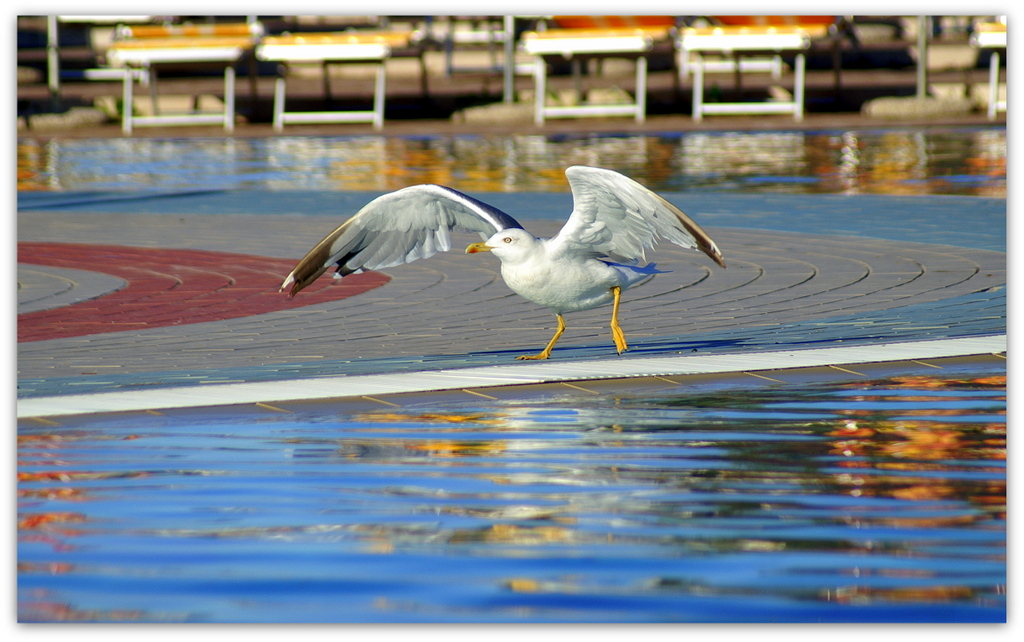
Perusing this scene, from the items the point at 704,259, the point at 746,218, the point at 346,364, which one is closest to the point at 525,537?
the point at 346,364

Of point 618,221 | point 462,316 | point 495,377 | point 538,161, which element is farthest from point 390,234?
point 538,161

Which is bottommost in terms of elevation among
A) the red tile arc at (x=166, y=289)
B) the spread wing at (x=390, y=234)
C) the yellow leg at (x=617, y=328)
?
the red tile arc at (x=166, y=289)

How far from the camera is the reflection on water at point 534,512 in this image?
3441 mm

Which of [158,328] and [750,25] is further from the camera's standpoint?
[750,25]

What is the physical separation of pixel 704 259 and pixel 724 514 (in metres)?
6.14

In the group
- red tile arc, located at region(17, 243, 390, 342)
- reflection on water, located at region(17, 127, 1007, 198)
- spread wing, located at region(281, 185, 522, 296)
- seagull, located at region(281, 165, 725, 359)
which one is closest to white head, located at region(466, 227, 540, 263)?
seagull, located at region(281, 165, 725, 359)

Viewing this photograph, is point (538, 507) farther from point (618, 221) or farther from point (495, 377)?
point (618, 221)

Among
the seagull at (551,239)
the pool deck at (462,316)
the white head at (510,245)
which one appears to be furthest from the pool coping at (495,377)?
the white head at (510,245)

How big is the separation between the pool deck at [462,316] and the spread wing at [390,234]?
410mm

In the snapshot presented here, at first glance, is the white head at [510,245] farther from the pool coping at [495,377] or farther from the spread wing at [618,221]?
the pool coping at [495,377]

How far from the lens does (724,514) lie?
161 inches

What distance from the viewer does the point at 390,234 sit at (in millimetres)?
7047

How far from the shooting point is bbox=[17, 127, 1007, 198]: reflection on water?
51.0 feet

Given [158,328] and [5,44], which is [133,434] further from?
[158,328]
